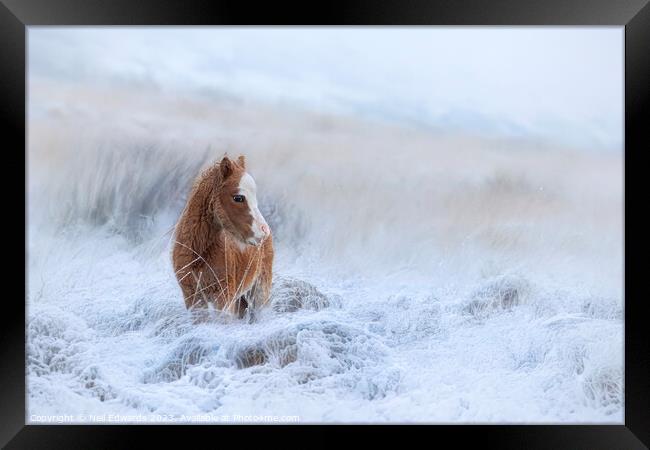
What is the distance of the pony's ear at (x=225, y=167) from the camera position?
314cm

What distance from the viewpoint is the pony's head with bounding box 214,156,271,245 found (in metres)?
3.11

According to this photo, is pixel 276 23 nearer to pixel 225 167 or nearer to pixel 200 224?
pixel 225 167

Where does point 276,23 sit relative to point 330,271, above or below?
above

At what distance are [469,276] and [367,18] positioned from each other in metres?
1.81

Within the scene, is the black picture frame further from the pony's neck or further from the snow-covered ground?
the pony's neck

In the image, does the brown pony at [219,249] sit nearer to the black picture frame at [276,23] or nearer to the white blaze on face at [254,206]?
the white blaze on face at [254,206]

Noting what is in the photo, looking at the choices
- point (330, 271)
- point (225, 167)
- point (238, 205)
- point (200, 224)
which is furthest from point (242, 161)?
point (330, 271)

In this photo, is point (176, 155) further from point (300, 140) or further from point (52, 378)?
point (52, 378)

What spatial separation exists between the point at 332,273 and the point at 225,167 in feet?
3.20

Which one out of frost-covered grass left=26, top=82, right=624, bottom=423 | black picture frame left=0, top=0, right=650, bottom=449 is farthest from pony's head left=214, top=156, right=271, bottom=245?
black picture frame left=0, top=0, right=650, bottom=449

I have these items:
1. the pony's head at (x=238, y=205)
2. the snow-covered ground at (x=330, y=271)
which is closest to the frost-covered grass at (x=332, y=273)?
the snow-covered ground at (x=330, y=271)

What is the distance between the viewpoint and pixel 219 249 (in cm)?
318

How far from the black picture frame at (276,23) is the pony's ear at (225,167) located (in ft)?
2.99

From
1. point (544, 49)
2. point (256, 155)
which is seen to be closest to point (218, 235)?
point (256, 155)
